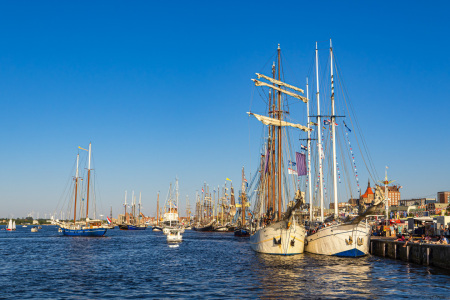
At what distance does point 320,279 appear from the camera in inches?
1303

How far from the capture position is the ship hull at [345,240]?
46.4 m

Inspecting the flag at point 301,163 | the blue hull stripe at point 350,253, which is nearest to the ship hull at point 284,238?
the blue hull stripe at point 350,253

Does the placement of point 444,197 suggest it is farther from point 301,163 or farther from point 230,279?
point 230,279

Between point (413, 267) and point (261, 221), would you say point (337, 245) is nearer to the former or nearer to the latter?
point (413, 267)

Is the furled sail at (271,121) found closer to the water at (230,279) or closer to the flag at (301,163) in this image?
the flag at (301,163)

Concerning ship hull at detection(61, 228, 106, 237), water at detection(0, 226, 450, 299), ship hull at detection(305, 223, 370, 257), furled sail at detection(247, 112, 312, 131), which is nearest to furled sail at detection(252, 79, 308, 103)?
furled sail at detection(247, 112, 312, 131)

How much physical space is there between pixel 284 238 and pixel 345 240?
654cm

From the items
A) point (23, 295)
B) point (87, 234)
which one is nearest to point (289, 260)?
point (23, 295)

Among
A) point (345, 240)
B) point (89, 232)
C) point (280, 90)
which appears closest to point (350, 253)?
point (345, 240)

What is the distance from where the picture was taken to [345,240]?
46594 millimetres

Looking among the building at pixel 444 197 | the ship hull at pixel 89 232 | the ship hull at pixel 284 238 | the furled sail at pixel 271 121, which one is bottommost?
the ship hull at pixel 89 232

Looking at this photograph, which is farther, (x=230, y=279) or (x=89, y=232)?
(x=89, y=232)

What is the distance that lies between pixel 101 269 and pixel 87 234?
240 ft

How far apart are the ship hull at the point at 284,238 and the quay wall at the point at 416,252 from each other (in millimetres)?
9983
